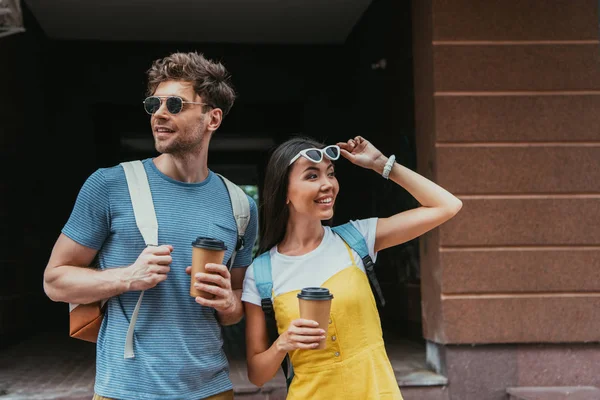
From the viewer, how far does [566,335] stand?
486 centimetres

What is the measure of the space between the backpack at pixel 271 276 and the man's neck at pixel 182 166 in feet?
1.53

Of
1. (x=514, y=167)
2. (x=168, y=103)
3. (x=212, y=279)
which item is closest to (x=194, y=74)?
(x=168, y=103)

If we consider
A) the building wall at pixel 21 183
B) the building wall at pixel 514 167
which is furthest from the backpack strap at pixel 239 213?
the building wall at pixel 21 183

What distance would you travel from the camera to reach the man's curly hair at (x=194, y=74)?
246 cm

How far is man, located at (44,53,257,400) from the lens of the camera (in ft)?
7.27

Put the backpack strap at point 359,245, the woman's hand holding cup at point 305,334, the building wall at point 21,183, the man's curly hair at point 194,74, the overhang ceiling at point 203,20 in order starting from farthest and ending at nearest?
the overhang ceiling at point 203,20 < the building wall at point 21,183 < the backpack strap at point 359,245 < the man's curly hair at point 194,74 < the woman's hand holding cup at point 305,334

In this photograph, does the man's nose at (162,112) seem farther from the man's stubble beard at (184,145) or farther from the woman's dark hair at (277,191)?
the woman's dark hair at (277,191)

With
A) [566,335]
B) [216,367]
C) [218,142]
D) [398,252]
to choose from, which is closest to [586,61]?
[566,335]

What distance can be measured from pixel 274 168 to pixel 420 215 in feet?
2.25

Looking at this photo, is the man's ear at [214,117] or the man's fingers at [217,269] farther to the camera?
the man's ear at [214,117]

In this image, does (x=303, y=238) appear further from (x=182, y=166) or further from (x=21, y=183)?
(x=21, y=183)

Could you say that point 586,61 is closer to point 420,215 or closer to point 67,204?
point 420,215

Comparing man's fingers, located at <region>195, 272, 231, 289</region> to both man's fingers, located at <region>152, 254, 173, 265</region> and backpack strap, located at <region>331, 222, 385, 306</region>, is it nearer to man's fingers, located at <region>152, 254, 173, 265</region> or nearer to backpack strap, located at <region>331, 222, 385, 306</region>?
man's fingers, located at <region>152, 254, 173, 265</region>

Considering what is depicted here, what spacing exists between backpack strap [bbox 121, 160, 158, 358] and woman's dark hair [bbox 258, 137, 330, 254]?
55 centimetres
